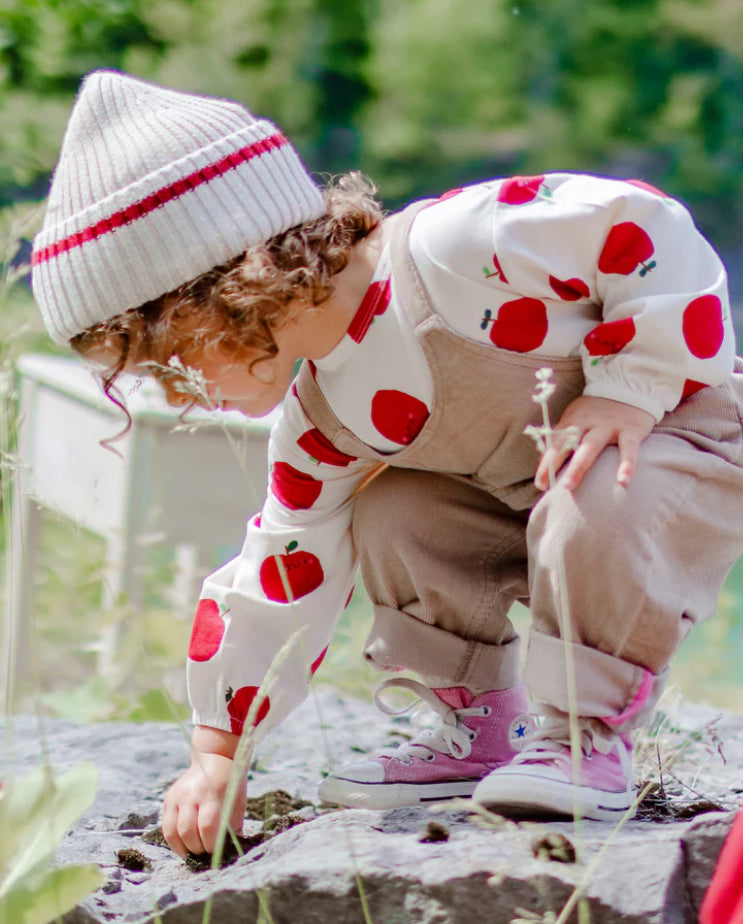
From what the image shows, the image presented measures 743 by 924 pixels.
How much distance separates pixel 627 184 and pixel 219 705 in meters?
0.68

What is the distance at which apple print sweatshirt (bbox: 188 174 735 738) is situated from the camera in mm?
1079

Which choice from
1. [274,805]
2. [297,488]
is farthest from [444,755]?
[297,488]

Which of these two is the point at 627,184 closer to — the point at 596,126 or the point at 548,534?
the point at 548,534

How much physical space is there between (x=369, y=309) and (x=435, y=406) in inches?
4.8

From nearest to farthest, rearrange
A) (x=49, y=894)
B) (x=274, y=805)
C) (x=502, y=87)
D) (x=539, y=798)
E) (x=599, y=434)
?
(x=49, y=894)
(x=539, y=798)
(x=599, y=434)
(x=274, y=805)
(x=502, y=87)

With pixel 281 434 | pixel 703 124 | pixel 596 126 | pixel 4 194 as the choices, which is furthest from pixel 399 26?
pixel 281 434

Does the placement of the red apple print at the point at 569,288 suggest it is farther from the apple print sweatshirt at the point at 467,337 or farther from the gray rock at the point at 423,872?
the gray rock at the point at 423,872

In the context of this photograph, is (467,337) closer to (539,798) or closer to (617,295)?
(617,295)

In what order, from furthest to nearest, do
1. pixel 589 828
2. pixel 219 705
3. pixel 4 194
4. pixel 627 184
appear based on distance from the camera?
1. pixel 4 194
2. pixel 219 705
3. pixel 627 184
4. pixel 589 828

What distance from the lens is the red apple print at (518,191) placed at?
1145 millimetres

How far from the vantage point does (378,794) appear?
1.15 m

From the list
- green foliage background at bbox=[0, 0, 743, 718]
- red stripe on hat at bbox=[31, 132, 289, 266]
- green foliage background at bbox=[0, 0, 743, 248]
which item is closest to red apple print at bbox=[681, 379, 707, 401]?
red stripe on hat at bbox=[31, 132, 289, 266]

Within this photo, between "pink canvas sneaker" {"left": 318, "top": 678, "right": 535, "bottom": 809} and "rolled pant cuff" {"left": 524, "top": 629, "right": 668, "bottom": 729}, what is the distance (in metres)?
0.18

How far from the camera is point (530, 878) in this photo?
32.0 inches
